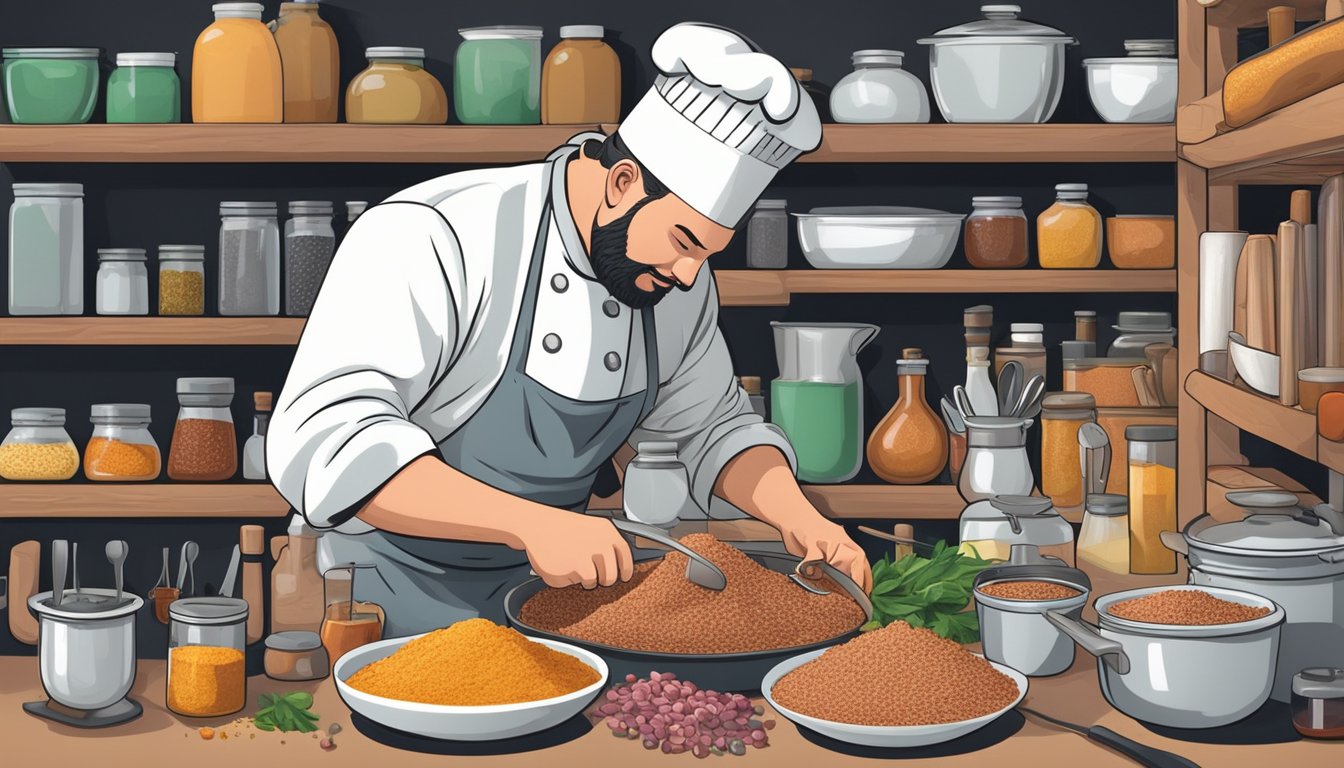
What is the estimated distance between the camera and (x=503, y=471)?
6.65 feet

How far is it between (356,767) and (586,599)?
0.37 metres

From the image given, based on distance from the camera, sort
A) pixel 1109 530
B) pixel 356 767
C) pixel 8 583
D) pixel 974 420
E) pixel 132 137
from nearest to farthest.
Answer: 1. pixel 356 767
2. pixel 1109 530
3. pixel 974 420
4. pixel 132 137
5. pixel 8 583

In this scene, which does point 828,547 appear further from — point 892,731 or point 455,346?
point 455,346

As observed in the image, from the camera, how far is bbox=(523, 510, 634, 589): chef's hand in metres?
1.50

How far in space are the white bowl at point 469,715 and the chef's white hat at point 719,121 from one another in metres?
0.74

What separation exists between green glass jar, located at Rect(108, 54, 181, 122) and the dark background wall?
6.7 inches

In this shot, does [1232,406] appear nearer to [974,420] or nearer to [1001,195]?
[974,420]

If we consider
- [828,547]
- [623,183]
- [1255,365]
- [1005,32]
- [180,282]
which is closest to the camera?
[1255,365]

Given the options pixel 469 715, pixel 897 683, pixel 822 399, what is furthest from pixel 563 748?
pixel 822 399

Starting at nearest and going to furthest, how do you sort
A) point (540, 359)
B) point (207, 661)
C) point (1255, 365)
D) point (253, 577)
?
point (207, 661), point (1255, 365), point (540, 359), point (253, 577)

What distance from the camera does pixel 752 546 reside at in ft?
5.95

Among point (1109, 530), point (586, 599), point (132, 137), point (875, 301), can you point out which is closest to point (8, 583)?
point (132, 137)

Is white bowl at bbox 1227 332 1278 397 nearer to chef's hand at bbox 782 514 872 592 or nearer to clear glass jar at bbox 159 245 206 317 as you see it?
chef's hand at bbox 782 514 872 592

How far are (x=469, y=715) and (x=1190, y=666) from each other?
0.70 metres
